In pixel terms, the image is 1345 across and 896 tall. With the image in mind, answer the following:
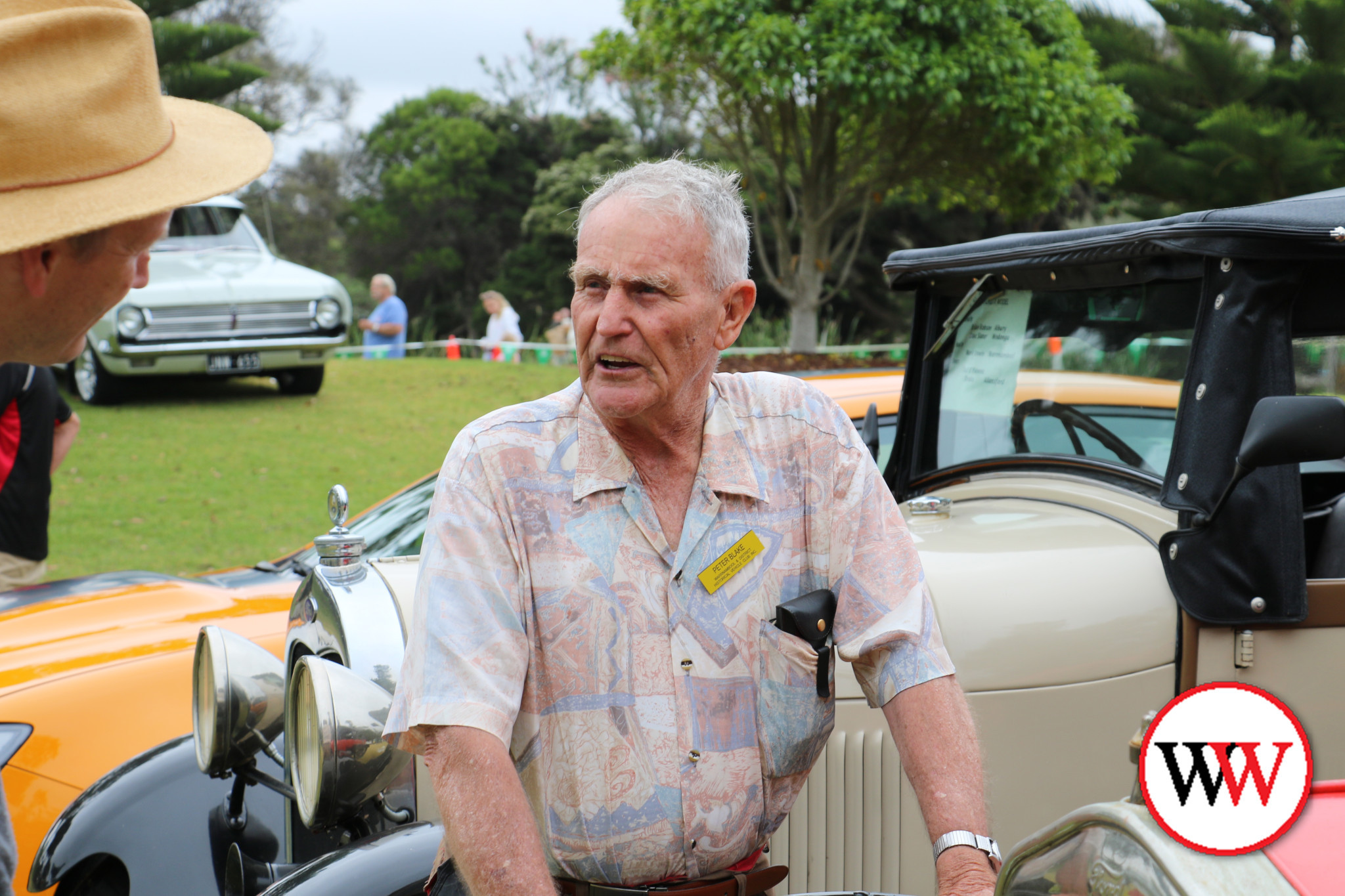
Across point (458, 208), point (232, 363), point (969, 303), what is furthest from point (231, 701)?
point (458, 208)

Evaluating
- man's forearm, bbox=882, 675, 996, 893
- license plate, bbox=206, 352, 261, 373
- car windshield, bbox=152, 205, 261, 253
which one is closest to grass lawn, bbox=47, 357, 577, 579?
license plate, bbox=206, 352, 261, 373

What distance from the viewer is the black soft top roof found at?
2410mm

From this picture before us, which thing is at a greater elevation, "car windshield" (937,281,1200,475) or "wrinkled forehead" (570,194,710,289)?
"wrinkled forehead" (570,194,710,289)

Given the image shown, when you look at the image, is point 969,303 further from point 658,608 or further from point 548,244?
point 548,244

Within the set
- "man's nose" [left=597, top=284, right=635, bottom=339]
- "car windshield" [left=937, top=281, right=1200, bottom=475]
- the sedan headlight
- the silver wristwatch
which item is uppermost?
"man's nose" [left=597, top=284, right=635, bottom=339]

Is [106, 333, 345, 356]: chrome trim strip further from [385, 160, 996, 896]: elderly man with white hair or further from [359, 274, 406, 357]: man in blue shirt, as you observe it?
[385, 160, 996, 896]: elderly man with white hair

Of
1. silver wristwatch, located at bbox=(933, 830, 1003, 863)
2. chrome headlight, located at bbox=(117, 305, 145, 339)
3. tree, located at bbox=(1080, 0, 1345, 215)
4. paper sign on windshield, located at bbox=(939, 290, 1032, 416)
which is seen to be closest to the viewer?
silver wristwatch, located at bbox=(933, 830, 1003, 863)

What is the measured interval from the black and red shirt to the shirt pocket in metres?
4.43

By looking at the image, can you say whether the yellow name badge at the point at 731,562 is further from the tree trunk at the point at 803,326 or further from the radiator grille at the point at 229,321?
the tree trunk at the point at 803,326

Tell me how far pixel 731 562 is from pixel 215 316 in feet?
33.4

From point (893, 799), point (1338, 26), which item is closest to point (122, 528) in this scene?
point (893, 799)

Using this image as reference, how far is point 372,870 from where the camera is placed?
2.32 m

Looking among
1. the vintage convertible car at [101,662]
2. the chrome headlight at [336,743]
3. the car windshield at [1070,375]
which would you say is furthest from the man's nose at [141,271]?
the car windshield at [1070,375]

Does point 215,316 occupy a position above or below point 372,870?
above
